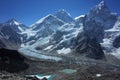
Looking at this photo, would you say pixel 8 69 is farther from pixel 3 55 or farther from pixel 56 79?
pixel 56 79

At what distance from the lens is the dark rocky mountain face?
137m

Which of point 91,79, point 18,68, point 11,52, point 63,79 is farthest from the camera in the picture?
point 11,52

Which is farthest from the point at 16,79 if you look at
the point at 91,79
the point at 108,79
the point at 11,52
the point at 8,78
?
the point at 11,52

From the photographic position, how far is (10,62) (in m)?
144

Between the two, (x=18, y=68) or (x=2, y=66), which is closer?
(x=2, y=66)

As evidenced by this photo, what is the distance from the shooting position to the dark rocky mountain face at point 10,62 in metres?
137

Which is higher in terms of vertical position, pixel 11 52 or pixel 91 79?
pixel 11 52

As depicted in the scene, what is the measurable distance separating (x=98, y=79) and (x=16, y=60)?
62.4m

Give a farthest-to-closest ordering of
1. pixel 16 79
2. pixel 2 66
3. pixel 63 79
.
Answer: pixel 2 66
pixel 63 79
pixel 16 79

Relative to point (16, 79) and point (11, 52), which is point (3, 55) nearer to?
point (11, 52)

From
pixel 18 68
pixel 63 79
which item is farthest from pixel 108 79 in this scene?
pixel 18 68

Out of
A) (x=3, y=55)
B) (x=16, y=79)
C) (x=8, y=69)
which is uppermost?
(x=3, y=55)

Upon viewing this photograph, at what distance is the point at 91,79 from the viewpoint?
380ft

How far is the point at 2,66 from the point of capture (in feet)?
442
